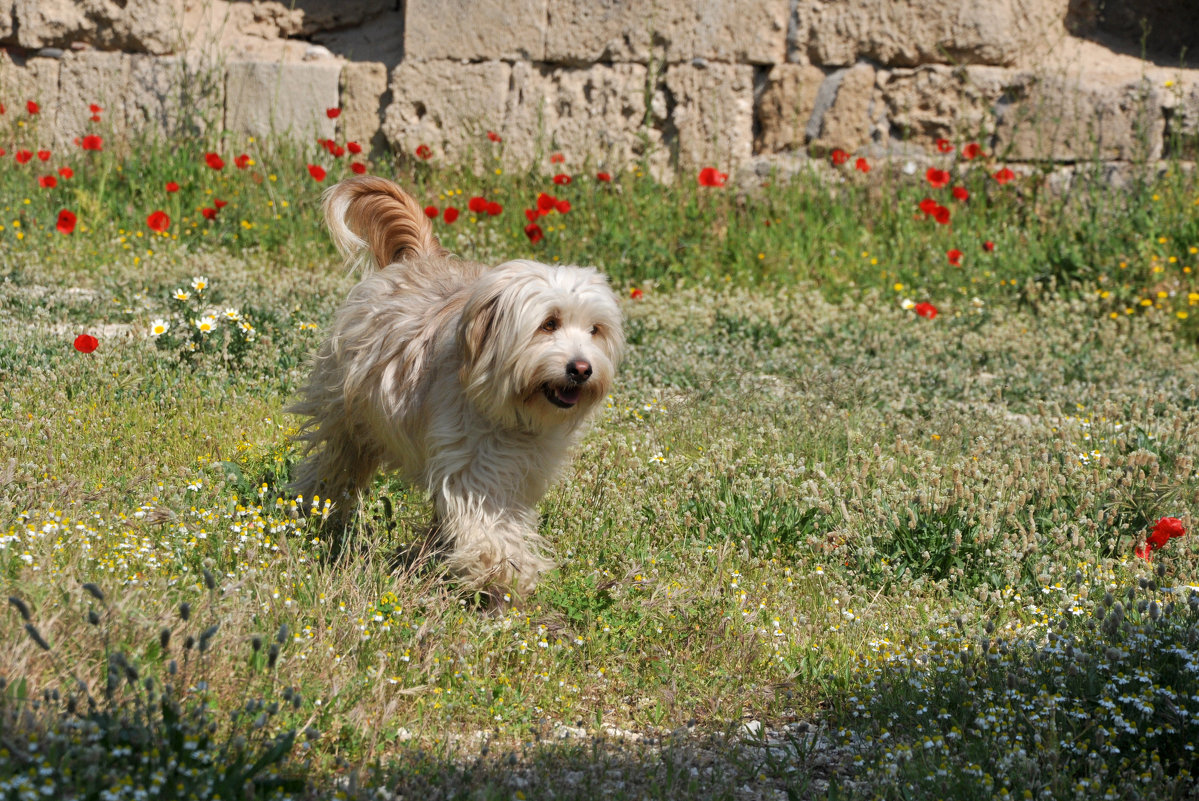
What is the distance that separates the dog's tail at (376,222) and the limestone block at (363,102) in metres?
6.20

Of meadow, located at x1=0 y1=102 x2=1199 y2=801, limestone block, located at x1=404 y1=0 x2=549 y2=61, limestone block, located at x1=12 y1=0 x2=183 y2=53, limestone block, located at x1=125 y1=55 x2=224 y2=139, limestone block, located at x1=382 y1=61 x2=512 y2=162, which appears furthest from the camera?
limestone block, located at x1=12 y1=0 x2=183 y2=53

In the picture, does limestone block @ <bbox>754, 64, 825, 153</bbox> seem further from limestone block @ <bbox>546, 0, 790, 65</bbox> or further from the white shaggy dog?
Result: the white shaggy dog

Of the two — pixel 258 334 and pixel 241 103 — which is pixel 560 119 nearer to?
pixel 241 103

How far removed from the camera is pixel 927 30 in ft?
32.0

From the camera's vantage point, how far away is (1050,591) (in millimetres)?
3973

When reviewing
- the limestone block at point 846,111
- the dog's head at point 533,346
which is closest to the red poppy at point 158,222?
the dog's head at point 533,346

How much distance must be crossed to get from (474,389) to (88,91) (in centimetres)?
886

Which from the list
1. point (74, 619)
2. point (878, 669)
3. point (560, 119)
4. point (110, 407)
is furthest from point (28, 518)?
point (560, 119)

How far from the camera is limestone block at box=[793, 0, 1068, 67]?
9641mm

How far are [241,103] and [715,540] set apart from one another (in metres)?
7.97

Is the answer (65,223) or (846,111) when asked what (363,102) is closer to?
(65,223)

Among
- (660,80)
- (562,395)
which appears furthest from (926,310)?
(562,395)

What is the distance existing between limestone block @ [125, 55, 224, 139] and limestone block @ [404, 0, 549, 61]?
6.22 ft

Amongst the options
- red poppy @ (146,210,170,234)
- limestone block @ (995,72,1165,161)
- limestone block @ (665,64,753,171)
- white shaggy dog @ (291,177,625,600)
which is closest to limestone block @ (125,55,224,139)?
red poppy @ (146,210,170,234)
